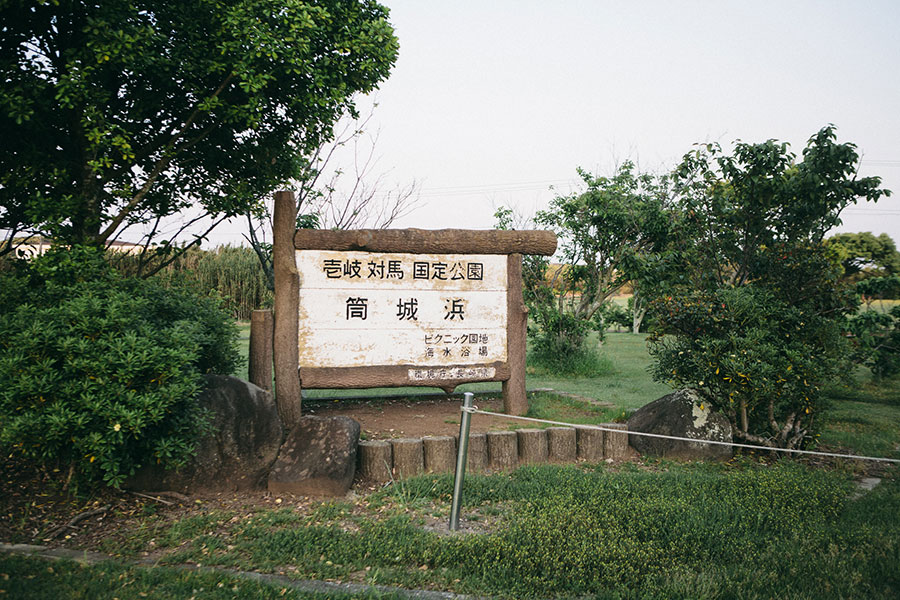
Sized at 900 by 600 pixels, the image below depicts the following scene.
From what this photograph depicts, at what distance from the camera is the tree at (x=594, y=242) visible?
1179 cm

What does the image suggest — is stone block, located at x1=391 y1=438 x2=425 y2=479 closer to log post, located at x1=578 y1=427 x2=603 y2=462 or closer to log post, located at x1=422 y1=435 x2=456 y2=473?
→ log post, located at x1=422 y1=435 x2=456 y2=473

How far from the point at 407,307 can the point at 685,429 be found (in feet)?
11.0

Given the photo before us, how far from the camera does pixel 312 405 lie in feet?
27.5

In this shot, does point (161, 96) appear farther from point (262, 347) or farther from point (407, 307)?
point (407, 307)

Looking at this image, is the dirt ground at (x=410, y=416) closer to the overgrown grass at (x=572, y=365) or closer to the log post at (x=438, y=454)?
the log post at (x=438, y=454)

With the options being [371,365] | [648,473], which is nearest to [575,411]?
[648,473]

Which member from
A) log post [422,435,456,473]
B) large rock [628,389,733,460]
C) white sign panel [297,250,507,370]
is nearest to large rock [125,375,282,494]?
white sign panel [297,250,507,370]

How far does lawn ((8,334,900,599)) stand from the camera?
3520mm

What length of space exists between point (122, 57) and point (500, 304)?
15.5 ft

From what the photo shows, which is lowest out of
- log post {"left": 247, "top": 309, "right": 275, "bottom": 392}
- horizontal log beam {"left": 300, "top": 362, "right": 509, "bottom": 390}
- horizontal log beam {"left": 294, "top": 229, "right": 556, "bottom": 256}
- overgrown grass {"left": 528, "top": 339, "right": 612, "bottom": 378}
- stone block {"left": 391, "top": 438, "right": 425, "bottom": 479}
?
stone block {"left": 391, "top": 438, "right": 425, "bottom": 479}

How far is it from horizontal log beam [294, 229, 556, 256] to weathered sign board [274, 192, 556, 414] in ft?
0.04

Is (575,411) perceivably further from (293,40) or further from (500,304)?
(293,40)

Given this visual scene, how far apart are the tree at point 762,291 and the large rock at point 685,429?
0.19m

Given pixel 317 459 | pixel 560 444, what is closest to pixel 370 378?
pixel 317 459
